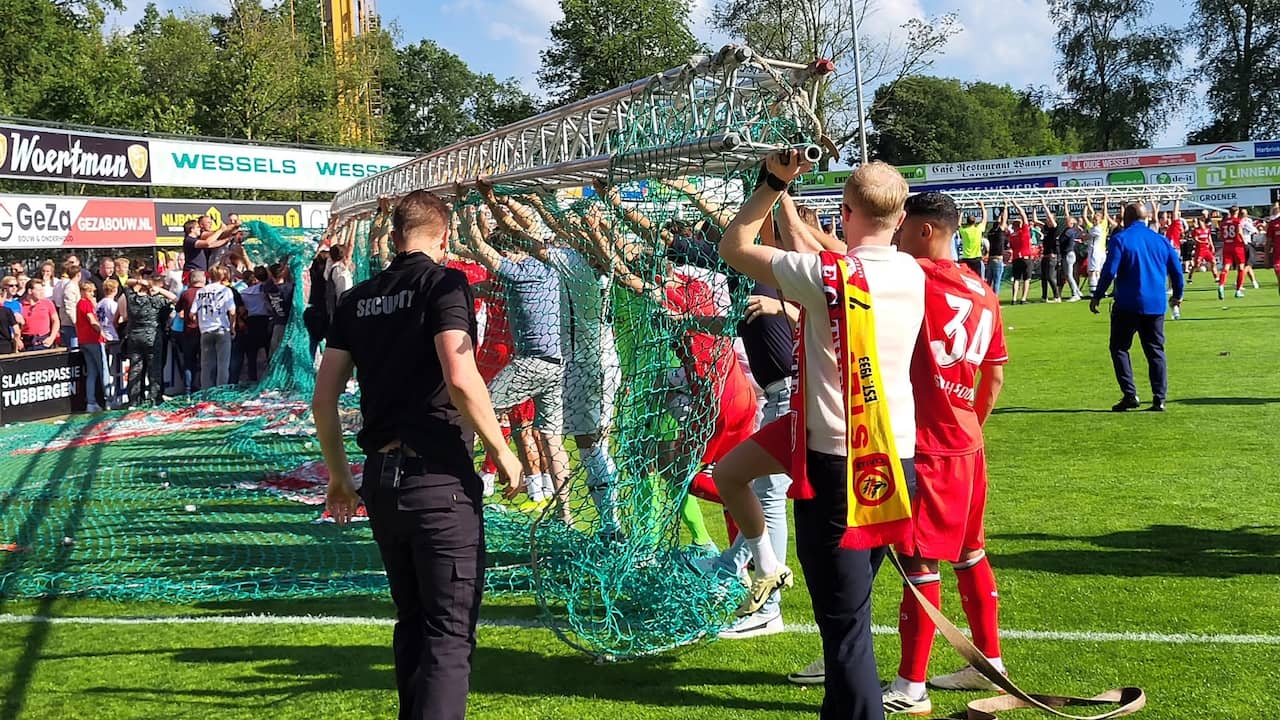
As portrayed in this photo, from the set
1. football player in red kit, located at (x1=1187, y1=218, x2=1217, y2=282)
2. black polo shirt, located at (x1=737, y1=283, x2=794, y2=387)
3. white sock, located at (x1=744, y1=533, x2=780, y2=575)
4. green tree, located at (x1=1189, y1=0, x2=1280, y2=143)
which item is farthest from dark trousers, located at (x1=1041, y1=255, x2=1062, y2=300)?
green tree, located at (x1=1189, y1=0, x2=1280, y2=143)

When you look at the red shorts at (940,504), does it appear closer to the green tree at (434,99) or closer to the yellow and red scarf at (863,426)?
the yellow and red scarf at (863,426)

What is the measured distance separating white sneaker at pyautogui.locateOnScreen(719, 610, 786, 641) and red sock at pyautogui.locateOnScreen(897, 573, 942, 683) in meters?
0.98

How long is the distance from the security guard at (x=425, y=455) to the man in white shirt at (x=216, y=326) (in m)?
12.8

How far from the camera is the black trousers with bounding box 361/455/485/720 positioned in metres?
3.44

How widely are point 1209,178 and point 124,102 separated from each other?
4360 cm

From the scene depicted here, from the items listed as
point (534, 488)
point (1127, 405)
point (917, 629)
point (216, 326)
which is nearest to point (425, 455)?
point (917, 629)

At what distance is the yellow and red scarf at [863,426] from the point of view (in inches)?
128

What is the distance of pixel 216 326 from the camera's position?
15.6m

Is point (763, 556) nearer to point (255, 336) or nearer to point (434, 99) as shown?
point (255, 336)

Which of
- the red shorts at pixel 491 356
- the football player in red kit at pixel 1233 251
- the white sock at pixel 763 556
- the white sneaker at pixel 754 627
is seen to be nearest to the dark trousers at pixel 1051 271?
the football player in red kit at pixel 1233 251

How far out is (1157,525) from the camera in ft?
21.7

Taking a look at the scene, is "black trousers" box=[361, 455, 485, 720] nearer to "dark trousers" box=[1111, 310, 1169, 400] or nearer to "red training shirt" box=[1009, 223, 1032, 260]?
"dark trousers" box=[1111, 310, 1169, 400]

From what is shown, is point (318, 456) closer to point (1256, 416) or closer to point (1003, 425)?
point (1003, 425)

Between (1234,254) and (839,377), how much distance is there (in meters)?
24.0
